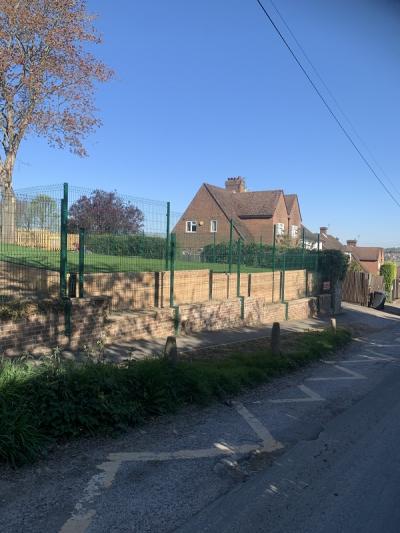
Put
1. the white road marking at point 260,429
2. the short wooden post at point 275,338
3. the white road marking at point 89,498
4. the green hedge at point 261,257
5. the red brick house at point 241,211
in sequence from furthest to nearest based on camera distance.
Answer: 1. the red brick house at point 241,211
2. the green hedge at point 261,257
3. the short wooden post at point 275,338
4. the white road marking at point 260,429
5. the white road marking at point 89,498

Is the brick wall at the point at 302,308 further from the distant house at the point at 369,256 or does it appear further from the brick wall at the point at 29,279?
the distant house at the point at 369,256

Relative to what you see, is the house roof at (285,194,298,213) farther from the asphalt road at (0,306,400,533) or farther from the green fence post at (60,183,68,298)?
the asphalt road at (0,306,400,533)

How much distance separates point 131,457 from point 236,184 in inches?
1823

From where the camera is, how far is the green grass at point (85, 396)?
4.36 metres

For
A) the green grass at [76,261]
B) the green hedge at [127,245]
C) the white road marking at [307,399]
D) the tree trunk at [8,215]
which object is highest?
the tree trunk at [8,215]

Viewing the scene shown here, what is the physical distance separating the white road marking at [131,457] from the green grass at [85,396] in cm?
57

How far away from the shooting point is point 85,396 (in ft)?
16.8

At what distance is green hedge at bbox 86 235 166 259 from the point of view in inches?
376

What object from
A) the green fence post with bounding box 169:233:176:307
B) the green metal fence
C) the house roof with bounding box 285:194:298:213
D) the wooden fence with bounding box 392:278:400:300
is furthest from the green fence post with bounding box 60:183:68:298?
the house roof with bounding box 285:194:298:213

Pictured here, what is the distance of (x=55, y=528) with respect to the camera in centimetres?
329

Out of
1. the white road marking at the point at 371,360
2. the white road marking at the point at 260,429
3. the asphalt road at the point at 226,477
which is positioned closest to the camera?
the asphalt road at the point at 226,477

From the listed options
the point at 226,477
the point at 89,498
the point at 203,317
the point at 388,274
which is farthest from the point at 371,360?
the point at 388,274

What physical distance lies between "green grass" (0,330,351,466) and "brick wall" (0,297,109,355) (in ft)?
5.62

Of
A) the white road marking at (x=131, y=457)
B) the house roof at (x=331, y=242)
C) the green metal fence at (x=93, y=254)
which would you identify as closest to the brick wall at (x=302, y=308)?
the green metal fence at (x=93, y=254)
